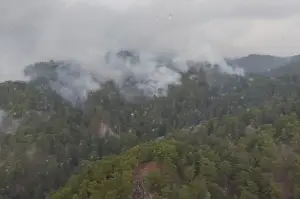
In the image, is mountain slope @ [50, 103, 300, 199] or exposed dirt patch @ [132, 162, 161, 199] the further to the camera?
mountain slope @ [50, 103, 300, 199]

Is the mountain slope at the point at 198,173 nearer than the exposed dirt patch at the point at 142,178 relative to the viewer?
No


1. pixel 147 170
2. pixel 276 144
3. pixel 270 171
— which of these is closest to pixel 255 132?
pixel 276 144

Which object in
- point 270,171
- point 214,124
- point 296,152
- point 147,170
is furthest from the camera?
point 214,124

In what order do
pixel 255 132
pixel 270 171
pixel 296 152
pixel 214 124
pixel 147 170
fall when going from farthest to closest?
pixel 214 124 < pixel 255 132 < pixel 296 152 < pixel 270 171 < pixel 147 170

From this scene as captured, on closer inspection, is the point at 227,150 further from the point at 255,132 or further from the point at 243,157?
the point at 255,132

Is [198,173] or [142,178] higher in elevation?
[142,178]

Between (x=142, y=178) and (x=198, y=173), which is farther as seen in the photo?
(x=198, y=173)

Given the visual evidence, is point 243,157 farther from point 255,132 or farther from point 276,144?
point 255,132

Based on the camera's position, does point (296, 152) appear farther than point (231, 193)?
Yes

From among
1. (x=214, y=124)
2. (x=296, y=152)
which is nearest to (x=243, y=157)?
A: (x=296, y=152)
